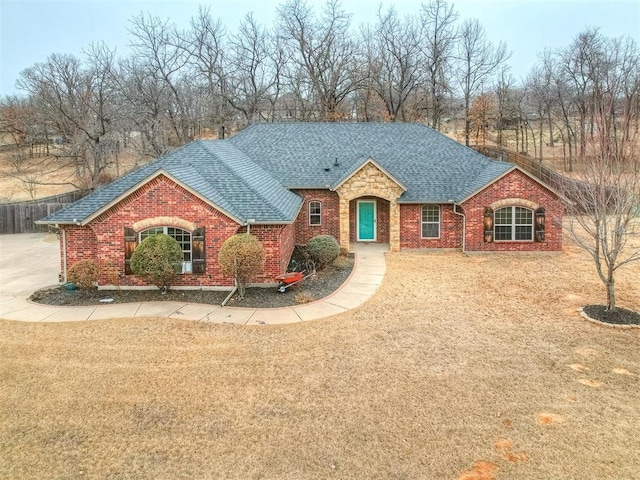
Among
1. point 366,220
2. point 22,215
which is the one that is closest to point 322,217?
point 366,220

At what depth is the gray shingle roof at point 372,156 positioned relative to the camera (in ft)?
68.0

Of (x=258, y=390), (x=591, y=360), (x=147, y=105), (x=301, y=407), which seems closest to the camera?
(x=301, y=407)

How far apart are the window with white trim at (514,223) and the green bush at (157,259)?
42.9 feet

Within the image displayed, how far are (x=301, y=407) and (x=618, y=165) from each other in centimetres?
1009

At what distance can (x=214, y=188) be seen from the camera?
15656 millimetres

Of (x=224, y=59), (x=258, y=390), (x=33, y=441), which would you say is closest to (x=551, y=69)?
(x=224, y=59)

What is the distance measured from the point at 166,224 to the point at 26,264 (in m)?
8.82

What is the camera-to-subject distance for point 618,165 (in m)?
11.7

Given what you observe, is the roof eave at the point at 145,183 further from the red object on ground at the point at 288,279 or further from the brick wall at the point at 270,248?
the red object on ground at the point at 288,279

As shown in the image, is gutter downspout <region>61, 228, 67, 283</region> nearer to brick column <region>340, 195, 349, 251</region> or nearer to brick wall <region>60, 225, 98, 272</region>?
brick wall <region>60, 225, 98, 272</region>

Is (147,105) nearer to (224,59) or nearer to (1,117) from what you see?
(224,59)

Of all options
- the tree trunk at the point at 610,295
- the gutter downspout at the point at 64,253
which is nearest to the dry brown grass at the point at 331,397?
the tree trunk at the point at 610,295

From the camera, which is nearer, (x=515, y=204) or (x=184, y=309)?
(x=184, y=309)

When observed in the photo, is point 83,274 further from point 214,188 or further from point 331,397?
point 331,397
